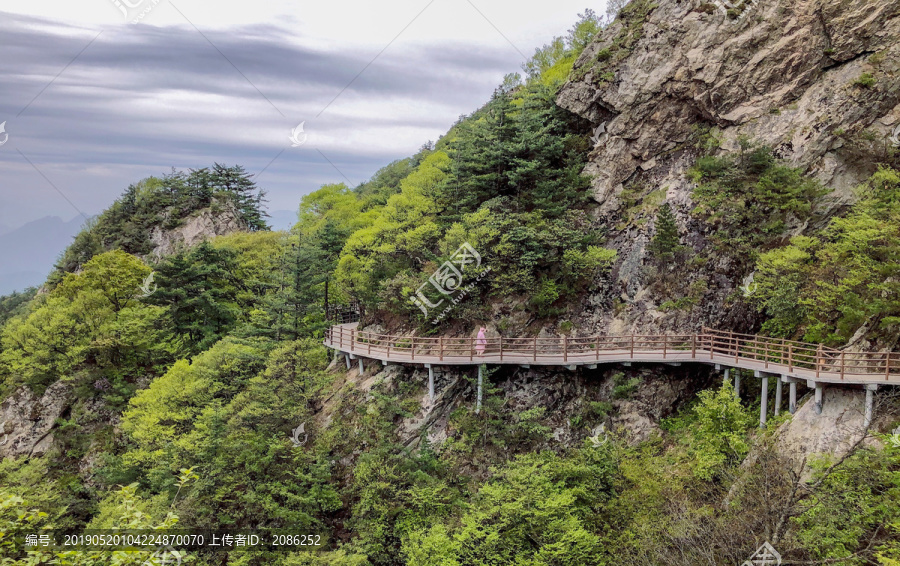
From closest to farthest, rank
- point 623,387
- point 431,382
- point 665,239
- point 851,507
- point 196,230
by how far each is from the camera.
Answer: point 851,507, point 623,387, point 431,382, point 665,239, point 196,230

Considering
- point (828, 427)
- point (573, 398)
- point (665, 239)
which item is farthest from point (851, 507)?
point (665, 239)

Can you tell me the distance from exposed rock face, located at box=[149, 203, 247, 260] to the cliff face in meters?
32.8

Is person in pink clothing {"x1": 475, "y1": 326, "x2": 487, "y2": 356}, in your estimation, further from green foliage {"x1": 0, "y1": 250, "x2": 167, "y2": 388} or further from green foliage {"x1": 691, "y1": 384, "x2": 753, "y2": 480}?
green foliage {"x1": 0, "y1": 250, "x2": 167, "y2": 388}

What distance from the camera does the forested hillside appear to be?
49.4ft

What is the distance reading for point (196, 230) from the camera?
151 feet

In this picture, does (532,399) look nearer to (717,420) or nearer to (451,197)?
(717,420)

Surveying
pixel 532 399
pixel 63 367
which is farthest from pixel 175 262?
pixel 532 399

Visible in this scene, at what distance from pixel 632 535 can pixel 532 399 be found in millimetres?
6250

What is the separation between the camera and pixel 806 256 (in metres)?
18.3

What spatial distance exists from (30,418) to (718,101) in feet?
128

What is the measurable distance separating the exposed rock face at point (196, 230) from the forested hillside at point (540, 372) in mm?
14604

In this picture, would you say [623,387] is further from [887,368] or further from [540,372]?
[887,368]

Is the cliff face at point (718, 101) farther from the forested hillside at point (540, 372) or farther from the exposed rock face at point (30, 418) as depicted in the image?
the exposed rock face at point (30, 418)

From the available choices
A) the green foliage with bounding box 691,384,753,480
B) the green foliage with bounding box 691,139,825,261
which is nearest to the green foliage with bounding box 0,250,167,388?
the green foliage with bounding box 691,384,753,480
